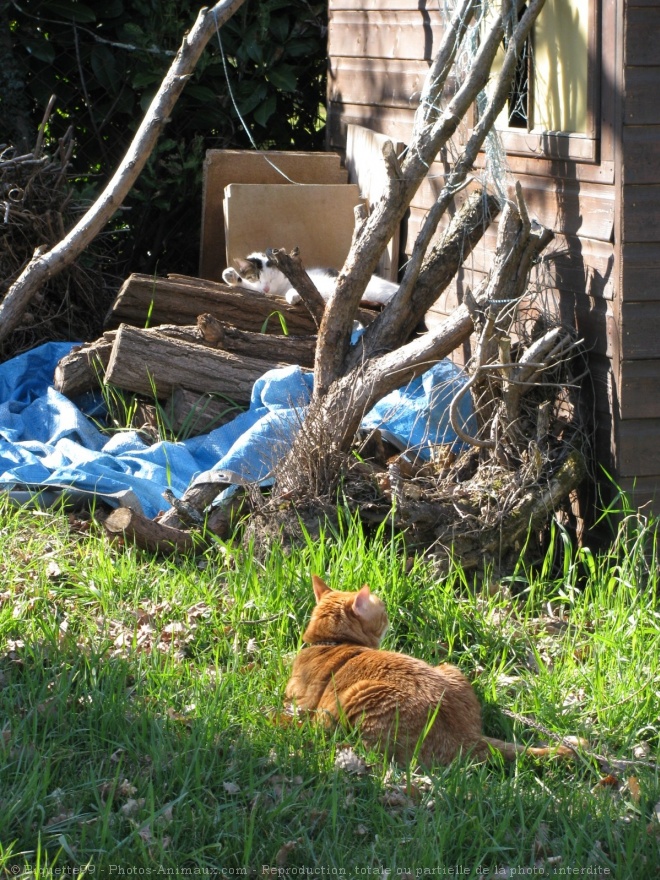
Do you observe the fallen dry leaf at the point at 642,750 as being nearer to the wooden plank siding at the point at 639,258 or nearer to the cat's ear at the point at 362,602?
the cat's ear at the point at 362,602

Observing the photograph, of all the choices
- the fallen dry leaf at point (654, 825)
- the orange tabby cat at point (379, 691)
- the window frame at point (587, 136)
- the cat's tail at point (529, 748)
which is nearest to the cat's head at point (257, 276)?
the window frame at point (587, 136)

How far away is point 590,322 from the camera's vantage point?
4621 millimetres

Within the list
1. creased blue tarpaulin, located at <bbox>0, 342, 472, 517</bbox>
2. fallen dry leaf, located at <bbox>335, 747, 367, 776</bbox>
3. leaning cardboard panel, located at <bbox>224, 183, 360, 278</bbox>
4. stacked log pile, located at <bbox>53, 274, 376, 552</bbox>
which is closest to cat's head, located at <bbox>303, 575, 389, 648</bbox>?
fallen dry leaf, located at <bbox>335, 747, 367, 776</bbox>

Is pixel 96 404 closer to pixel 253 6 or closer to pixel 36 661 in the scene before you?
pixel 36 661

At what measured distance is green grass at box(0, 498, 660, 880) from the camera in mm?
2613

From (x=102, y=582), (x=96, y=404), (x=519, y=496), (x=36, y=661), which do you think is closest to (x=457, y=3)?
(x=519, y=496)

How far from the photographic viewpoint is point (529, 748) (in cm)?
313

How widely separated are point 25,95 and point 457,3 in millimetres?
4759

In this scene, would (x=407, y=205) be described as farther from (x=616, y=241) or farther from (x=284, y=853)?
(x=284, y=853)

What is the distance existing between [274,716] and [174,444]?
7.86 feet

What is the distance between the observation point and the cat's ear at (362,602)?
3244 mm

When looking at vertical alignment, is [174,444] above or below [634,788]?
above

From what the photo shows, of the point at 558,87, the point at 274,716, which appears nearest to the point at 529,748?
the point at 274,716

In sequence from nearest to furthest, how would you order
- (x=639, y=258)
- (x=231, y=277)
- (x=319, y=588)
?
(x=319, y=588) < (x=639, y=258) < (x=231, y=277)
